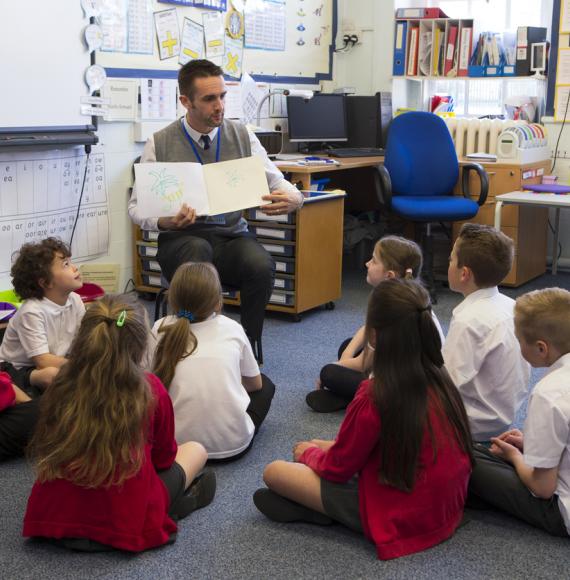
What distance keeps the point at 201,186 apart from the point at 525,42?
2734 mm

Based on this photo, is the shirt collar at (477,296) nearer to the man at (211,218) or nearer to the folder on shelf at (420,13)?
the man at (211,218)

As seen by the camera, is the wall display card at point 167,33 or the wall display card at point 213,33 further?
the wall display card at point 213,33

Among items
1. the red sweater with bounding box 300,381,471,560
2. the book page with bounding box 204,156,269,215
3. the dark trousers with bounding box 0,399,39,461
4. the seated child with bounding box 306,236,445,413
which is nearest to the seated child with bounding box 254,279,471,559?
the red sweater with bounding box 300,381,471,560

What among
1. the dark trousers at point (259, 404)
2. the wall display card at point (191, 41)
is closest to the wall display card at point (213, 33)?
the wall display card at point (191, 41)

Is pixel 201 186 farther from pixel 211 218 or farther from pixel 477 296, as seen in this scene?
pixel 477 296

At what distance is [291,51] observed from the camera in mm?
5195

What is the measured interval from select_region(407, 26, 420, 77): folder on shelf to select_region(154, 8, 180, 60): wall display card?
1.71m

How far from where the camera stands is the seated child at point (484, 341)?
2.29 metres

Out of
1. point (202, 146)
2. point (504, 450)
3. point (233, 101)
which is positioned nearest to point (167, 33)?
point (233, 101)

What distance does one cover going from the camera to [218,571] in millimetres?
1879

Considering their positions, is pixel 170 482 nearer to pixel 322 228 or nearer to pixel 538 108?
pixel 322 228

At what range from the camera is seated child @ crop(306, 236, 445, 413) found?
8.87 ft

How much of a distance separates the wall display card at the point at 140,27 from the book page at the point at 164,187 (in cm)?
124

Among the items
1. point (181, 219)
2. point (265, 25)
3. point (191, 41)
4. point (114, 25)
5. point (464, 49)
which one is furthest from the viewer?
point (464, 49)
